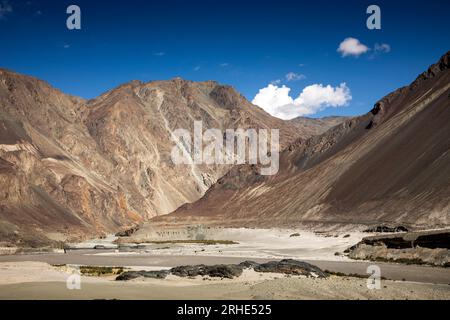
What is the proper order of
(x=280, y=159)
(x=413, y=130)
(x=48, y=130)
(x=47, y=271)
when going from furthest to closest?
(x=48, y=130), (x=280, y=159), (x=413, y=130), (x=47, y=271)

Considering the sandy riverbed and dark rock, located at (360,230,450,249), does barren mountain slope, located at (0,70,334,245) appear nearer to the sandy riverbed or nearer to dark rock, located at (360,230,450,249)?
dark rock, located at (360,230,450,249)

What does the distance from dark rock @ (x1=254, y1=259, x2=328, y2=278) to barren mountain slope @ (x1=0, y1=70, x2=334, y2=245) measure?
54.5m

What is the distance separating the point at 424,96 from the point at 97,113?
388 feet

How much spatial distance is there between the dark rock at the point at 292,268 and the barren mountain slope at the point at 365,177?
119 ft

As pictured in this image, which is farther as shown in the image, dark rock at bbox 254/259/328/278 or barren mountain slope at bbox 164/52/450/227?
barren mountain slope at bbox 164/52/450/227

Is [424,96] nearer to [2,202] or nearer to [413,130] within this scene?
[413,130]

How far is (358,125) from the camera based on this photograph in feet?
413

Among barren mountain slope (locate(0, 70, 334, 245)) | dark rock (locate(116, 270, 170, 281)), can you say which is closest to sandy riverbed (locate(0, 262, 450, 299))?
dark rock (locate(116, 270, 170, 281))

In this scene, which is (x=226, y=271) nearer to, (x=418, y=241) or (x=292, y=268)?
(x=292, y=268)

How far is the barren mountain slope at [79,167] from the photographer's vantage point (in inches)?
4215

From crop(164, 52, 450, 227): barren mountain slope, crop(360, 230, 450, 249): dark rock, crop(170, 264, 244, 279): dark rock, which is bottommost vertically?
crop(170, 264, 244, 279): dark rock

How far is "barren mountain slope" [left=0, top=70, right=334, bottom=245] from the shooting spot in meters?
107

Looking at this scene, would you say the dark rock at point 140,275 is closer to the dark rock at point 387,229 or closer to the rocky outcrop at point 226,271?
the rocky outcrop at point 226,271

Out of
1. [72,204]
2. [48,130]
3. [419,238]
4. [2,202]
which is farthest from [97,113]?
[419,238]
